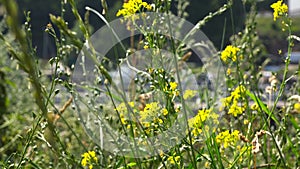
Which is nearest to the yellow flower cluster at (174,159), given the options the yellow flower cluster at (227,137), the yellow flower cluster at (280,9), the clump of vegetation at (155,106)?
the clump of vegetation at (155,106)

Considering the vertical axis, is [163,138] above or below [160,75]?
below

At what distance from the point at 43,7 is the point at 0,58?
43.3 metres

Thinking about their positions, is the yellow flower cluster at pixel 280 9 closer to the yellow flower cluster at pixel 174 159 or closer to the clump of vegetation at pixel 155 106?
the clump of vegetation at pixel 155 106

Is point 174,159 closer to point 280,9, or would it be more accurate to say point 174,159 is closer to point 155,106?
point 155,106

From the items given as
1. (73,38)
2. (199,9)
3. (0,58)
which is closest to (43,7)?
(199,9)

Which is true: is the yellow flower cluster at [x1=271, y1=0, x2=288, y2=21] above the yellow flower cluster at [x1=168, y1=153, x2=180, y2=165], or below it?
above

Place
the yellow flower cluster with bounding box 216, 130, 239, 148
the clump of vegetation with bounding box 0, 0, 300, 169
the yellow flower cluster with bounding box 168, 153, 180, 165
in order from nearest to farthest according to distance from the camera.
→ 1. the clump of vegetation with bounding box 0, 0, 300, 169
2. the yellow flower cluster with bounding box 168, 153, 180, 165
3. the yellow flower cluster with bounding box 216, 130, 239, 148

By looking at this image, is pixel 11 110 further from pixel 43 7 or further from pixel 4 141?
pixel 43 7

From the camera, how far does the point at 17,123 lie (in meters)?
3.38

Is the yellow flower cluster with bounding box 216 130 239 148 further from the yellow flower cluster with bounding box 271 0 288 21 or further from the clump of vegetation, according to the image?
the yellow flower cluster with bounding box 271 0 288 21

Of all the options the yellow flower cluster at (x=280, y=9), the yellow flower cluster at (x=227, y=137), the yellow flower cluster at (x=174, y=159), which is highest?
the yellow flower cluster at (x=280, y=9)

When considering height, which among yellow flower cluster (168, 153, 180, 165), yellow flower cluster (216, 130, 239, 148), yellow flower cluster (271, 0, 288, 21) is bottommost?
yellow flower cluster (168, 153, 180, 165)

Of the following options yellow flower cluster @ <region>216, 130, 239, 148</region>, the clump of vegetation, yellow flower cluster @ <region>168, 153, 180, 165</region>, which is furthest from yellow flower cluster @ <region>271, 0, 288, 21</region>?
yellow flower cluster @ <region>168, 153, 180, 165</region>

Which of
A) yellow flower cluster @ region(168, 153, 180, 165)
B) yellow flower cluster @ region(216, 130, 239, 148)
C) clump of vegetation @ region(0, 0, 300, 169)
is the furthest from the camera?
yellow flower cluster @ region(216, 130, 239, 148)
